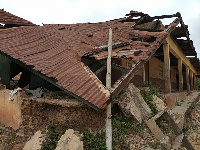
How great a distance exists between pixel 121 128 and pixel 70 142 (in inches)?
54.6

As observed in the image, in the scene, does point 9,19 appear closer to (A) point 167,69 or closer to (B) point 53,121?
(B) point 53,121

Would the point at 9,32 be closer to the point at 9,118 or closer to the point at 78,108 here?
the point at 9,118

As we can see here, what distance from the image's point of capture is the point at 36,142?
491cm

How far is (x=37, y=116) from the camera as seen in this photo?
18.7 feet

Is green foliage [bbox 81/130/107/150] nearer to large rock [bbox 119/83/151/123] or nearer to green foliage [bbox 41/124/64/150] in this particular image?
green foliage [bbox 41/124/64/150]

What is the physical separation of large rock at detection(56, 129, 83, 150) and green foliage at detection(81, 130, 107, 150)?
16cm

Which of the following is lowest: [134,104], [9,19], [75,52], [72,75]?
[134,104]

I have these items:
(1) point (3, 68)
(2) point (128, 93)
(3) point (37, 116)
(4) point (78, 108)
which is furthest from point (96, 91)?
(1) point (3, 68)

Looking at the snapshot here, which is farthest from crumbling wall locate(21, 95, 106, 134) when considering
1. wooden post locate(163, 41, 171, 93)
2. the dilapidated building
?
wooden post locate(163, 41, 171, 93)

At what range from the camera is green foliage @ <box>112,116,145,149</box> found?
4.86 meters

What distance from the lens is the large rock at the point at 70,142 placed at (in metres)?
4.45

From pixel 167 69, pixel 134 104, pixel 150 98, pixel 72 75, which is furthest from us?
pixel 167 69

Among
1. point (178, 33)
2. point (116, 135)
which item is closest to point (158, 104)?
point (116, 135)

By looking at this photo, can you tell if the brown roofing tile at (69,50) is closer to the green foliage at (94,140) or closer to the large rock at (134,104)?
the green foliage at (94,140)
